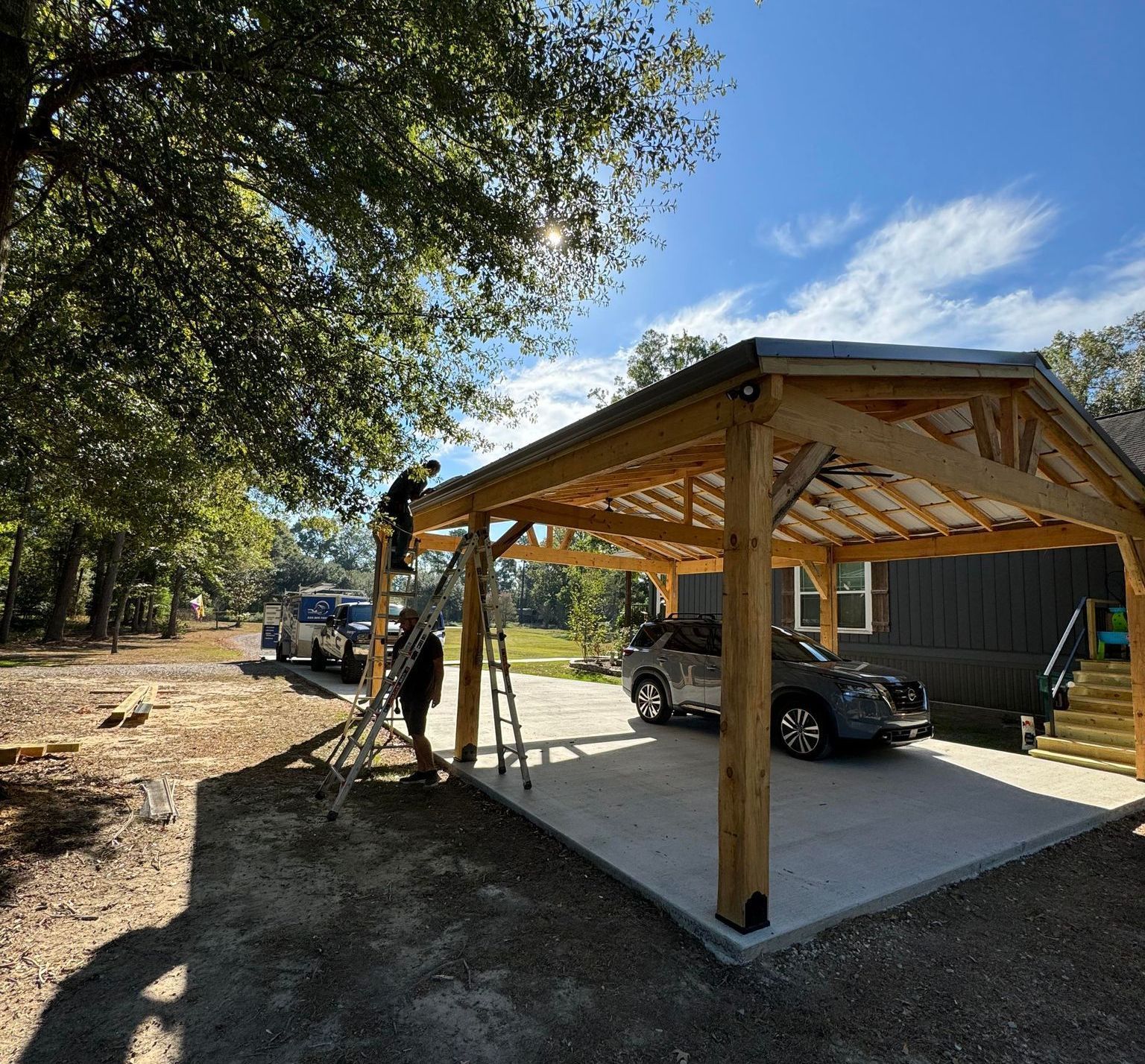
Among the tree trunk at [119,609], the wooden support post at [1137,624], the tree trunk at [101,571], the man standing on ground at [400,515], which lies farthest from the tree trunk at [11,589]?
the wooden support post at [1137,624]

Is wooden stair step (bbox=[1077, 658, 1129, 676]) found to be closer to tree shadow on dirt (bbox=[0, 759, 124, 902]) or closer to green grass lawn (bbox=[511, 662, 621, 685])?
green grass lawn (bbox=[511, 662, 621, 685])

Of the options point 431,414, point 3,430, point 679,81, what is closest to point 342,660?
point 3,430

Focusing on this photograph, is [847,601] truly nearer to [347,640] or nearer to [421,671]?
[421,671]

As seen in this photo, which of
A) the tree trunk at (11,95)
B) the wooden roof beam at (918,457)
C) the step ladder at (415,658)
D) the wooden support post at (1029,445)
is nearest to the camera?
the tree trunk at (11,95)

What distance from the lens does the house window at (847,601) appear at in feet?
42.3

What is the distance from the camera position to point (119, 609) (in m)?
21.5

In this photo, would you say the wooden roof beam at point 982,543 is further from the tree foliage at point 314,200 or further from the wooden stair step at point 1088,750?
the tree foliage at point 314,200

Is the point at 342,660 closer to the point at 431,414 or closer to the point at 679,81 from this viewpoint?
the point at 431,414

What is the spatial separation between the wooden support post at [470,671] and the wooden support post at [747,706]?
3558 mm

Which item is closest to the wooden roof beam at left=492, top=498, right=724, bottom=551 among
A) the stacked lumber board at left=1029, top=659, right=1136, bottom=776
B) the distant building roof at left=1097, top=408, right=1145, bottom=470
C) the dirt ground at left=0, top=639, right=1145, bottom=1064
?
the dirt ground at left=0, top=639, right=1145, bottom=1064

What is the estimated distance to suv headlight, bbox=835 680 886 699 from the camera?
259 inches

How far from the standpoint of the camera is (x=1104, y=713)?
7.43 m

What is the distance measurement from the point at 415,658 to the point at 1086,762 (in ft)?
25.4

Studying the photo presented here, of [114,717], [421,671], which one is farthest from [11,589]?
[421,671]
